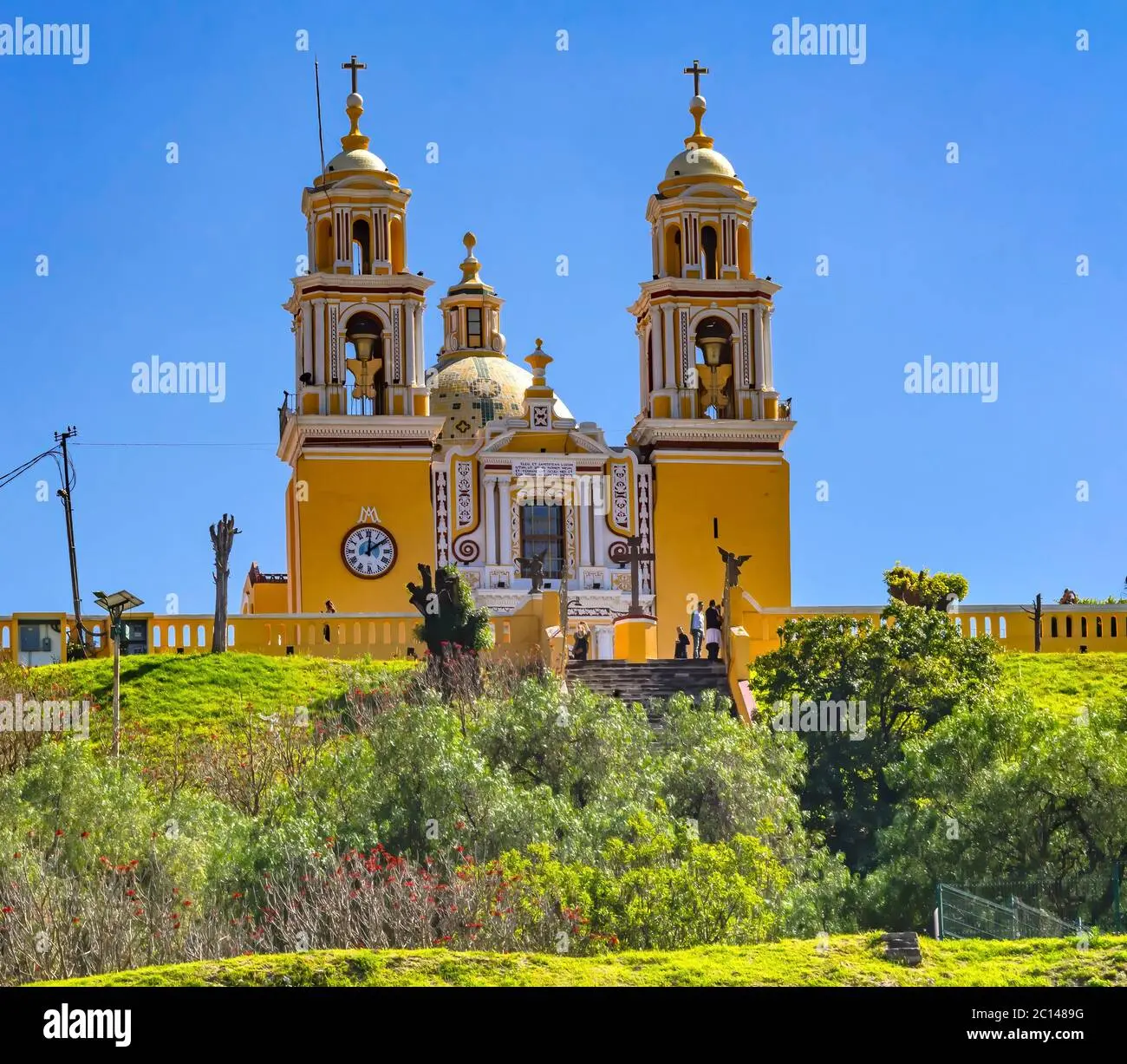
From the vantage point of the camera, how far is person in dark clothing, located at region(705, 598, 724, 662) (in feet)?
115

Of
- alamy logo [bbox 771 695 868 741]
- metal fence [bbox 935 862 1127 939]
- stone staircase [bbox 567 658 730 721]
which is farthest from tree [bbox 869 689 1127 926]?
stone staircase [bbox 567 658 730 721]

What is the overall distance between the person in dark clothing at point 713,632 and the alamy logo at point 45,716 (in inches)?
322

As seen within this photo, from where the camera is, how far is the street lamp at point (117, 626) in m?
31.4

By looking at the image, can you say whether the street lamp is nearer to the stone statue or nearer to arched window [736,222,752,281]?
the stone statue

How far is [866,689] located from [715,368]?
729 inches

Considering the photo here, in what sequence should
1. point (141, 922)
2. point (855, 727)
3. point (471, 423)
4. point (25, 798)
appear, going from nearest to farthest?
1. point (141, 922)
2. point (25, 798)
3. point (855, 727)
4. point (471, 423)
